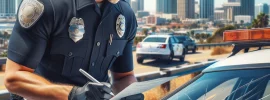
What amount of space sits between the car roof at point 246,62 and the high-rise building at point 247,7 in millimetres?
128732

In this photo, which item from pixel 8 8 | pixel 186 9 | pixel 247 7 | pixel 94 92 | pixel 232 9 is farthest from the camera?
pixel 247 7

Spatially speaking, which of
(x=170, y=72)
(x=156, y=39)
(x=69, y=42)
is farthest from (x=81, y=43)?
(x=156, y=39)

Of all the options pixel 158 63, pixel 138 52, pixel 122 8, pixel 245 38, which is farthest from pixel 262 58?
pixel 158 63

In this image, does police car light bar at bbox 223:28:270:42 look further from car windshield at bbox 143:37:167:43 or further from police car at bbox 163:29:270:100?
car windshield at bbox 143:37:167:43

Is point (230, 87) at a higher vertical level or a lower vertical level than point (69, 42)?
lower

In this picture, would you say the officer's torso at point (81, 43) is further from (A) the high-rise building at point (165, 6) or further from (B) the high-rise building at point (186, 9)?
(A) the high-rise building at point (165, 6)

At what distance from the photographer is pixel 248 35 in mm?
3336

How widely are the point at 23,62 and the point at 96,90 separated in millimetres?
407

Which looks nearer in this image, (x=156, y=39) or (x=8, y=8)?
(x=156, y=39)

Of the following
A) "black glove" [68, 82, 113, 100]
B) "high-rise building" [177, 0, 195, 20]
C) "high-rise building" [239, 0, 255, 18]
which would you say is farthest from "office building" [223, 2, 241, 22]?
"black glove" [68, 82, 113, 100]

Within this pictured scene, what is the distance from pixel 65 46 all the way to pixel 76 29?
0.35 feet

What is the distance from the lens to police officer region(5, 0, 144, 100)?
1900 mm

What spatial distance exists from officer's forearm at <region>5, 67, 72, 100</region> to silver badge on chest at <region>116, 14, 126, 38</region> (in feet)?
1.71

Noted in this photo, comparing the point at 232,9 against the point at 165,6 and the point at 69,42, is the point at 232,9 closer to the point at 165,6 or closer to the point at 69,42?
the point at 165,6
